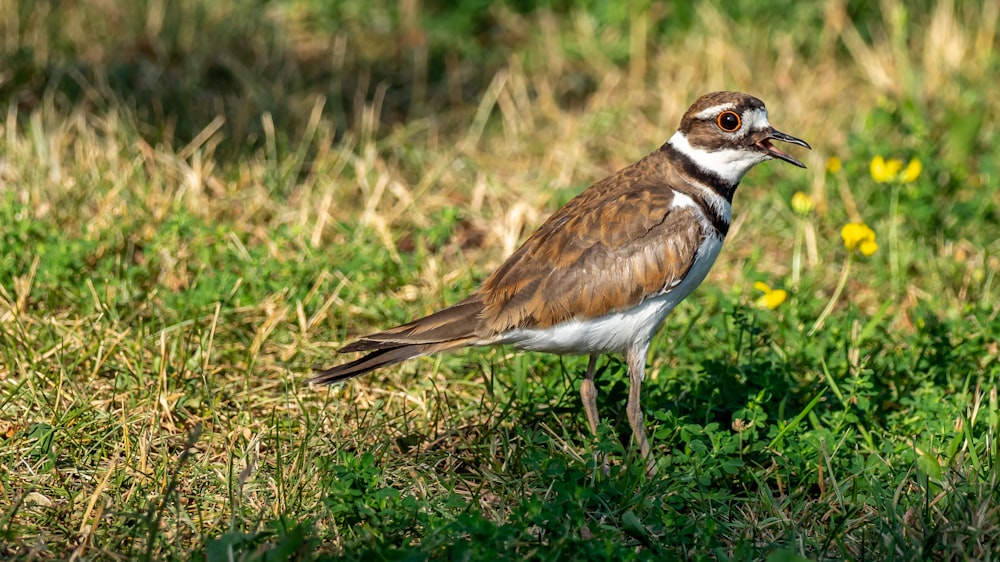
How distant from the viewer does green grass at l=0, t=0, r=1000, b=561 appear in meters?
4.21

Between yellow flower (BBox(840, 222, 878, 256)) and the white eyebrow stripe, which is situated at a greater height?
the white eyebrow stripe

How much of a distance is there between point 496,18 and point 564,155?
2.48 meters

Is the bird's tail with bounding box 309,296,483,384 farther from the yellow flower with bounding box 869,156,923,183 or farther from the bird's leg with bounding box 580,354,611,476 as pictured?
the yellow flower with bounding box 869,156,923,183

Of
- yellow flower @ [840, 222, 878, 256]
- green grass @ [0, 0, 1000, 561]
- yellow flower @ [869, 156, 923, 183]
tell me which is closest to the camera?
green grass @ [0, 0, 1000, 561]

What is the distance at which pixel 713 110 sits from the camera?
16.2 feet

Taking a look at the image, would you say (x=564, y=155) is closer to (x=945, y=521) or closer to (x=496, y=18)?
(x=496, y=18)

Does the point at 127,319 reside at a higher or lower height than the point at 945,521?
lower

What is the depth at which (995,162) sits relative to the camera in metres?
7.36

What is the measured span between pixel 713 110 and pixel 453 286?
1800 mm

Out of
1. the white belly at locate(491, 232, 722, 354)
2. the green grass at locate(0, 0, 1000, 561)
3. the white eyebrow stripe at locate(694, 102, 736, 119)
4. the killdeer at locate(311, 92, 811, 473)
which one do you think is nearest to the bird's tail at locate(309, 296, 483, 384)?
the killdeer at locate(311, 92, 811, 473)

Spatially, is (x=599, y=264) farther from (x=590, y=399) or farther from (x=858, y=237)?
(x=858, y=237)

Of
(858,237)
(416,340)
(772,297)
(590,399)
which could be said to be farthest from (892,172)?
(416,340)

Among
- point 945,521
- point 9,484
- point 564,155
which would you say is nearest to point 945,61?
point 564,155

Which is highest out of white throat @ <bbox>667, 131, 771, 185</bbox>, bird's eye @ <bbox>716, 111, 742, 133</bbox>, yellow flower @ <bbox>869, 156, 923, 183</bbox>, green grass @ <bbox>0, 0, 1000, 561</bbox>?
bird's eye @ <bbox>716, 111, 742, 133</bbox>
